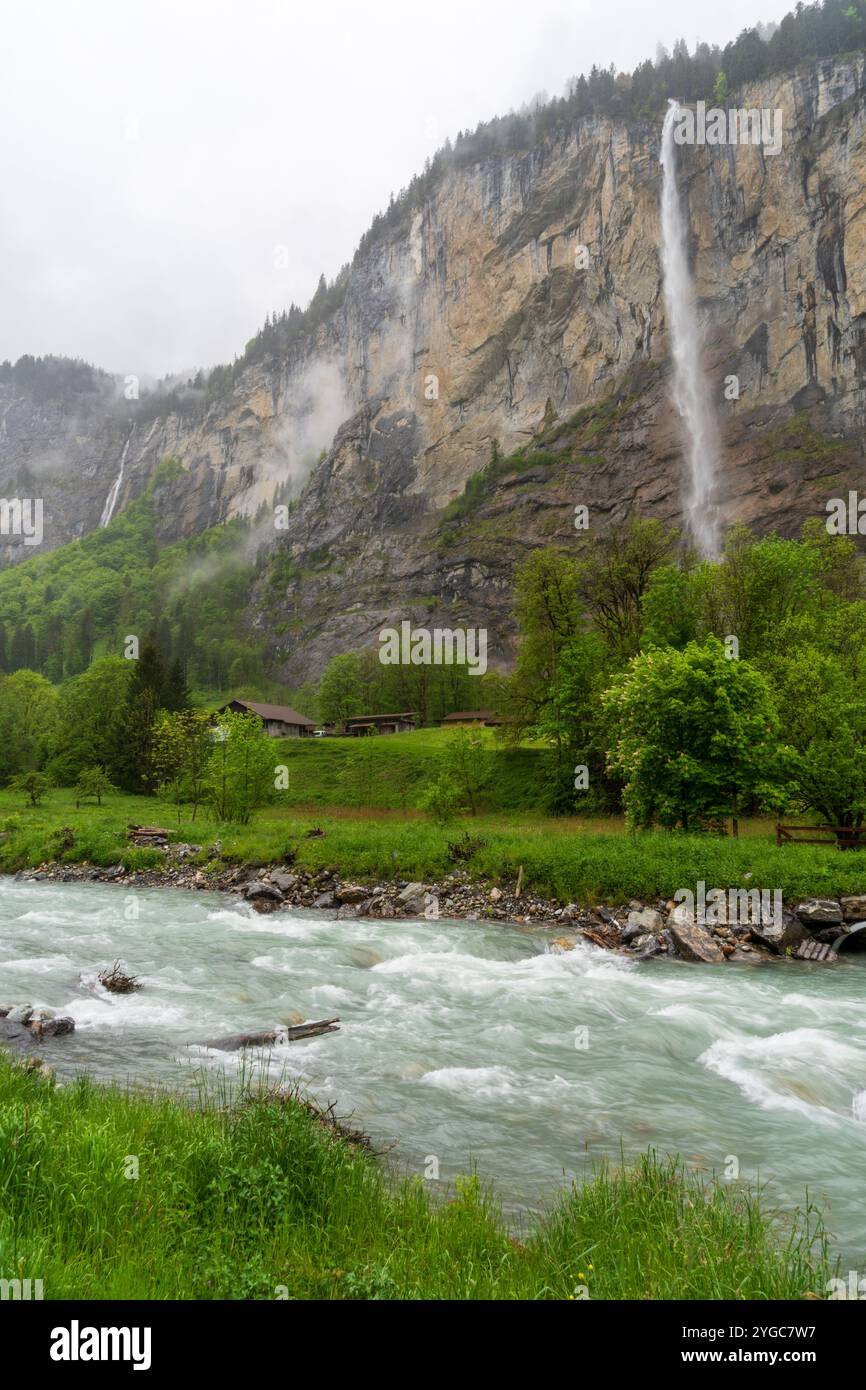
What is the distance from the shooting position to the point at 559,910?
25312 mm

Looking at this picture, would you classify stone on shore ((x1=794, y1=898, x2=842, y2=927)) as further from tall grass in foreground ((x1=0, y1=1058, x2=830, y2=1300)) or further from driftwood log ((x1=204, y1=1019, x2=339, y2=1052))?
tall grass in foreground ((x1=0, y1=1058, x2=830, y2=1300))

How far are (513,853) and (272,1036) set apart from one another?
1743cm

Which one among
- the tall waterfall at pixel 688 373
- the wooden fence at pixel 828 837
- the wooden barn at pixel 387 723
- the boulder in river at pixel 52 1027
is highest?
the tall waterfall at pixel 688 373

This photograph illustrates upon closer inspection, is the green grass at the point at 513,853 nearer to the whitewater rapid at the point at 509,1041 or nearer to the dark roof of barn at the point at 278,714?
the whitewater rapid at the point at 509,1041

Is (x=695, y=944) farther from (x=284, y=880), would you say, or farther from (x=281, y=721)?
(x=281, y=721)

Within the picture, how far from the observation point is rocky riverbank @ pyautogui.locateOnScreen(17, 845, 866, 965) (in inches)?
819

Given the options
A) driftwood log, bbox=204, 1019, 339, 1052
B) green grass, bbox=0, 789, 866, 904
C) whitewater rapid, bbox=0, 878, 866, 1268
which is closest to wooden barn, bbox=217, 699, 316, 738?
green grass, bbox=0, 789, 866, 904

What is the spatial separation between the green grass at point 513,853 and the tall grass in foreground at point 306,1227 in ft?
57.8

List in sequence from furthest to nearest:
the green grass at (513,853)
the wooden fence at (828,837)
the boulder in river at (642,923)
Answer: the wooden fence at (828,837) → the green grass at (513,853) → the boulder in river at (642,923)

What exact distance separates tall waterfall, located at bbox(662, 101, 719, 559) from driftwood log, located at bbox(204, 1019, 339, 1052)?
472 feet

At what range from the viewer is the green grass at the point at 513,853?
24.5m

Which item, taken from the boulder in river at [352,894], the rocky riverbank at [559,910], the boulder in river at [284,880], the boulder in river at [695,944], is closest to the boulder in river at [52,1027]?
the rocky riverbank at [559,910]

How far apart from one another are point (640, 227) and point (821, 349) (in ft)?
195

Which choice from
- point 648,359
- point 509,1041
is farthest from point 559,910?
point 648,359
